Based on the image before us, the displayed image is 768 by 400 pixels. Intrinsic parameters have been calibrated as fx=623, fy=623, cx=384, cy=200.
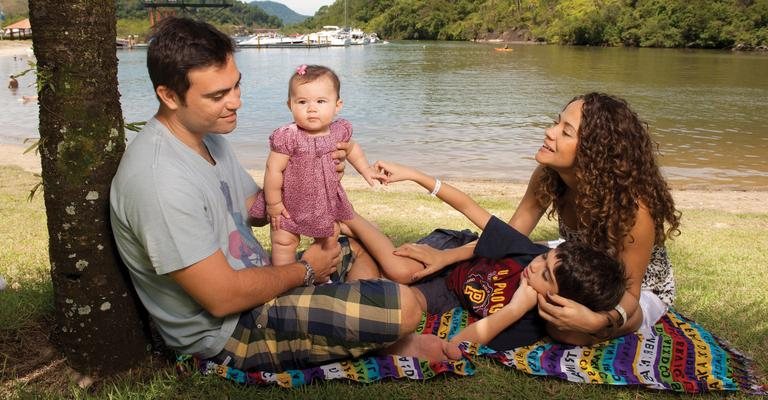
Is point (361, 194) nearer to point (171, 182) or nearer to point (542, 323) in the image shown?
point (542, 323)

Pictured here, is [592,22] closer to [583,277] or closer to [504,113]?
[504,113]

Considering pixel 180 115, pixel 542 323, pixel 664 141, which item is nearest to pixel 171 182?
pixel 180 115

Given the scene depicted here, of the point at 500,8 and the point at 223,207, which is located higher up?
the point at 500,8

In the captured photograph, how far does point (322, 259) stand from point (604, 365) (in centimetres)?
160

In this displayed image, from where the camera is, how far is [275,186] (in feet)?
11.2

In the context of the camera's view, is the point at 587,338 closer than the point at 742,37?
Yes

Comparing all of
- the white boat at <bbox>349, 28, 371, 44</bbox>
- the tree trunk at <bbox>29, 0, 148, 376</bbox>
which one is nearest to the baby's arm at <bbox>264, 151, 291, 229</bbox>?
the tree trunk at <bbox>29, 0, 148, 376</bbox>

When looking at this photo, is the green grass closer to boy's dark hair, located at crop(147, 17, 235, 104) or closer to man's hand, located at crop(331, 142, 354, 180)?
man's hand, located at crop(331, 142, 354, 180)

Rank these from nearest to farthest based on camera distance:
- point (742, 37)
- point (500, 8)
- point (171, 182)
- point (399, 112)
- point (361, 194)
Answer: point (171, 182)
point (361, 194)
point (399, 112)
point (742, 37)
point (500, 8)

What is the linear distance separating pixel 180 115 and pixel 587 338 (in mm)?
2436

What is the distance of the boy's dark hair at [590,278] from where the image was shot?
3.19 meters

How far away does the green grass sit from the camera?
2.94 metres

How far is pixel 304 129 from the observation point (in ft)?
11.2

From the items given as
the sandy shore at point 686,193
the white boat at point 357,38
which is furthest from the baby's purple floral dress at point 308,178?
the white boat at point 357,38
